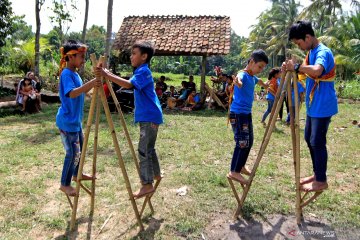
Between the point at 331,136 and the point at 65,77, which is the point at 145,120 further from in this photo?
the point at 331,136

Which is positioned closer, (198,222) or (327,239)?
(327,239)

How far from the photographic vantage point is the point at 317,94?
3.46 m

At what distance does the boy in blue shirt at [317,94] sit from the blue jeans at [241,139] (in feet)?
2.12

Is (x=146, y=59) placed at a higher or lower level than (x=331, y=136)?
higher

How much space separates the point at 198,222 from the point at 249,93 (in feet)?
4.97

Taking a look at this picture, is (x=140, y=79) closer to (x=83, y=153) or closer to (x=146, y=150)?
(x=146, y=150)

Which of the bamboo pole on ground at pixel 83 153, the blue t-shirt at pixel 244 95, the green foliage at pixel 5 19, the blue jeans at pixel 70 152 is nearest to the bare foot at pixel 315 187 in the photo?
the blue t-shirt at pixel 244 95

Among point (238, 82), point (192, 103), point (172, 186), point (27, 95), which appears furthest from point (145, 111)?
point (192, 103)

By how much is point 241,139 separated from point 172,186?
4.34 ft

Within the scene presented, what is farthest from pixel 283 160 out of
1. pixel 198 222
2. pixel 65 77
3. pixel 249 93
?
pixel 65 77

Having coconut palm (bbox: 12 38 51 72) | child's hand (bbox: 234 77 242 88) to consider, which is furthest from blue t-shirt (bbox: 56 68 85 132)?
coconut palm (bbox: 12 38 51 72)

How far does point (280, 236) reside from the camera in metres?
3.35

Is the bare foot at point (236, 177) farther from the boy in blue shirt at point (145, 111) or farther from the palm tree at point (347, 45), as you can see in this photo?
the palm tree at point (347, 45)

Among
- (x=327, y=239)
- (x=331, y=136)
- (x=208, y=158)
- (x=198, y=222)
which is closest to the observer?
(x=327, y=239)
